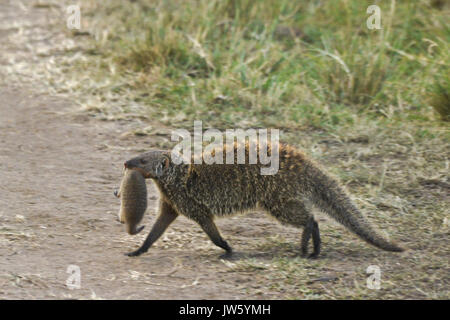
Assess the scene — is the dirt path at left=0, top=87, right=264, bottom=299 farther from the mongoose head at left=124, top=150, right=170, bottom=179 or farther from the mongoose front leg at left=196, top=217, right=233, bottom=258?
the mongoose head at left=124, top=150, right=170, bottom=179

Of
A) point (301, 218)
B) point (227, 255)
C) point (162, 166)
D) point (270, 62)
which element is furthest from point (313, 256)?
point (270, 62)

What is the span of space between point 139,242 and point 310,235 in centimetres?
97

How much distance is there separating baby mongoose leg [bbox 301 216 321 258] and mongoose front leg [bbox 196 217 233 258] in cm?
39

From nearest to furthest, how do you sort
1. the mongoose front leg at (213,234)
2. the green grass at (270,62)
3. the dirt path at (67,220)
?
the dirt path at (67,220), the mongoose front leg at (213,234), the green grass at (270,62)

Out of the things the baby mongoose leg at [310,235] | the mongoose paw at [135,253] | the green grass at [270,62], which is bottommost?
the mongoose paw at [135,253]

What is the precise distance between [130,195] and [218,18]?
12.7ft

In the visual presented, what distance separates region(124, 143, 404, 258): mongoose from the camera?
4184 millimetres

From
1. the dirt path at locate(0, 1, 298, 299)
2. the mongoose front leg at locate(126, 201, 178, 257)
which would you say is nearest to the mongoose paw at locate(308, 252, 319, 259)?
the dirt path at locate(0, 1, 298, 299)

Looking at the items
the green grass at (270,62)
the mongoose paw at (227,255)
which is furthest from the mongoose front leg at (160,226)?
the green grass at (270,62)

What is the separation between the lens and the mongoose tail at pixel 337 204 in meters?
4.16

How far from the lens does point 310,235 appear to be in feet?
13.8

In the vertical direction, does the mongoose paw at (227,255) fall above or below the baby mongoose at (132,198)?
below

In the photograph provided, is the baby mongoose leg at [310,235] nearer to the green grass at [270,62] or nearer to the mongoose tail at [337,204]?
the mongoose tail at [337,204]
